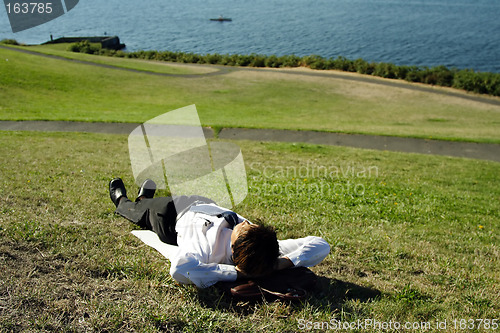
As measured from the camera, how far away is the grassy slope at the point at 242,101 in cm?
1733

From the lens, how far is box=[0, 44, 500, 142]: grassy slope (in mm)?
17328

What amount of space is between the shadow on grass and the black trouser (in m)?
1.03

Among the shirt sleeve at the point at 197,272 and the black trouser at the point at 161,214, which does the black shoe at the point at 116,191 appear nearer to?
the black trouser at the point at 161,214

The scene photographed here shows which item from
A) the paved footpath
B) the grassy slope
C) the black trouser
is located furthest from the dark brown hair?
the grassy slope

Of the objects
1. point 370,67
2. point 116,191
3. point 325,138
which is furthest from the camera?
point 370,67

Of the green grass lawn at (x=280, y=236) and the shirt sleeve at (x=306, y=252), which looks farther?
the shirt sleeve at (x=306, y=252)

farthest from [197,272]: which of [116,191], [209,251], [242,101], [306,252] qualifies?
[242,101]

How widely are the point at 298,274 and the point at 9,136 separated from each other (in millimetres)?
10718

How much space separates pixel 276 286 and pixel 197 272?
2.29ft

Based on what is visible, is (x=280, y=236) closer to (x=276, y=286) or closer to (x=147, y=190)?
(x=276, y=286)

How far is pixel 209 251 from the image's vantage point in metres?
3.71

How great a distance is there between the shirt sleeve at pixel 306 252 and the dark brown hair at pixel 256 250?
367 mm

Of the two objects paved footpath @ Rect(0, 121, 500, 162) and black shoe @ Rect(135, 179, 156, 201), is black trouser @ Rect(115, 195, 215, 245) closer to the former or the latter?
black shoe @ Rect(135, 179, 156, 201)

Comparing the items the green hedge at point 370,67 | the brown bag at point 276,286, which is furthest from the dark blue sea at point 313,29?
the brown bag at point 276,286
